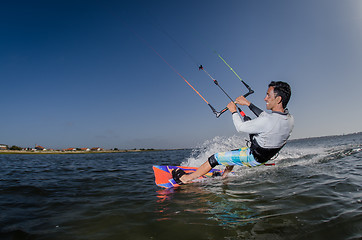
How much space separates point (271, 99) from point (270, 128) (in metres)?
0.78

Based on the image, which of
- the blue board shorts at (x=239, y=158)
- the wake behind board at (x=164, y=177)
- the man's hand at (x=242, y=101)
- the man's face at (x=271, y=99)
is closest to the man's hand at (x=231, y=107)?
the man's hand at (x=242, y=101)

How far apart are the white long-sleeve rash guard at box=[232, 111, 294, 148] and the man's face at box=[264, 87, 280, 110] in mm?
311

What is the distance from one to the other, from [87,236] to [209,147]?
13300mm

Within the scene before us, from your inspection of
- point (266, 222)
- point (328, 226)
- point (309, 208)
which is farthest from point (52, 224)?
point (309, 208)

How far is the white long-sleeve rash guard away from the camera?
4.18 meters

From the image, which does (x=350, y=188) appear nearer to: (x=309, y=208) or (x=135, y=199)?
(x=309, y=208)

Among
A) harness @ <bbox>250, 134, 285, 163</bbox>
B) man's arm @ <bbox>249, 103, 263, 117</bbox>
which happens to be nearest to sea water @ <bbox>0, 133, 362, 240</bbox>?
harness @ <bbox>250, 134, 285, 163</bbox>

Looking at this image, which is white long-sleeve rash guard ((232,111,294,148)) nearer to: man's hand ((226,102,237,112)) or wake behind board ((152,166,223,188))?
man's hand ((226,102,237,112))

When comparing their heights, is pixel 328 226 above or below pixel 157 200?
above

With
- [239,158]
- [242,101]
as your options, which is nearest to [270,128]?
[242,101]

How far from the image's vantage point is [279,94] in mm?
4348

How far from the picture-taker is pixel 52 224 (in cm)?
325

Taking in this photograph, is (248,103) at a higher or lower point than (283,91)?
lower

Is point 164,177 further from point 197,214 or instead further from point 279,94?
point 279,94
